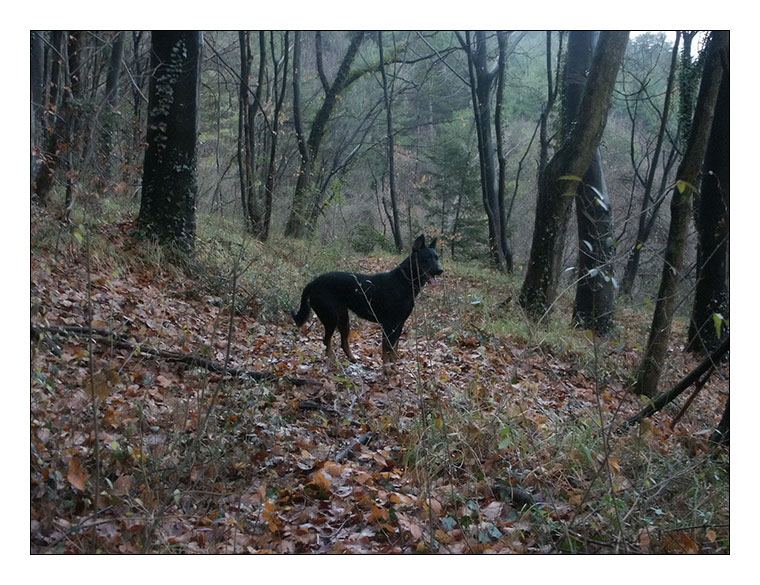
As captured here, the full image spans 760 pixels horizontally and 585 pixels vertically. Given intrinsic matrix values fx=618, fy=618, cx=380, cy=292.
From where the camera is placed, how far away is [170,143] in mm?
8688

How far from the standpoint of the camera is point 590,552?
3510 millimetres

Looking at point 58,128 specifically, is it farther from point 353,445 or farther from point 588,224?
point 588,224

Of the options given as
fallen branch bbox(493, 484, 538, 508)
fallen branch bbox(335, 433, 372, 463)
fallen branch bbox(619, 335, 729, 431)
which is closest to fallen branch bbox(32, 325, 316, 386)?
fallen branch bbox(335, 433, 372, 463)

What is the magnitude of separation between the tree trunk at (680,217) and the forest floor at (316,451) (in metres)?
0.50

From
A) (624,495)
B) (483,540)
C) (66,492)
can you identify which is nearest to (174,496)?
(66,492)

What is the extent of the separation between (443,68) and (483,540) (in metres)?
15.9

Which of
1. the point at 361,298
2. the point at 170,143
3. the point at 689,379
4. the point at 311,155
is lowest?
the point at 689,379

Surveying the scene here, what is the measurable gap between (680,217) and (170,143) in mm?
6610

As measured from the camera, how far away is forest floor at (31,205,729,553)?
11.5 ft

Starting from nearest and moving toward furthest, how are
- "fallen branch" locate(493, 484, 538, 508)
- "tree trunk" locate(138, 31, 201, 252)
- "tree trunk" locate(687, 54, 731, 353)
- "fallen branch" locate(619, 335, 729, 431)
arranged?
"fallen branch" locate(493, 484, 538, 508) < "fallen branch" locate(619, 335, 729, 431) < "tree trunk" locate(687, 54, 731, 353) < "tree trunk" locate(138, 31, 201, 252)

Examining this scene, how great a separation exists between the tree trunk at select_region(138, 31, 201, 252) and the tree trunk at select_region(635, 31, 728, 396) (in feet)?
20.3

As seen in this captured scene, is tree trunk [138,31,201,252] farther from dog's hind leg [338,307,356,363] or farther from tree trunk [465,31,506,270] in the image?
tree trunk [465,31,506,270]

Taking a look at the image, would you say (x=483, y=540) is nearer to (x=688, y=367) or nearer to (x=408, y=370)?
(x=408, y=370)

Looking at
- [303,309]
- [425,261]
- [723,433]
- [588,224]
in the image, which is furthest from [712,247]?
[303,309]
